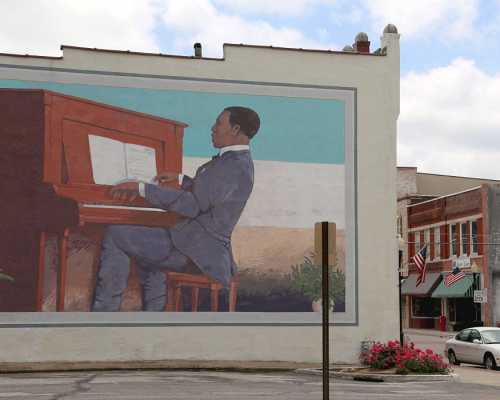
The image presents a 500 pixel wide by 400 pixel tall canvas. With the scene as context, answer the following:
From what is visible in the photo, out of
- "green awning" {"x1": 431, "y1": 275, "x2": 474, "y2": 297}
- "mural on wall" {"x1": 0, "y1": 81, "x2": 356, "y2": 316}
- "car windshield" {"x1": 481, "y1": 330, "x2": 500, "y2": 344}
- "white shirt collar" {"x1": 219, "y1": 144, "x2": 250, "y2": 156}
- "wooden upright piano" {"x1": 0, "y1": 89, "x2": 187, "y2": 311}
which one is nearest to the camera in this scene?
"wooden upright piano" {"x1": 0, "y1": 89, "x2": 187, "y2": 311}

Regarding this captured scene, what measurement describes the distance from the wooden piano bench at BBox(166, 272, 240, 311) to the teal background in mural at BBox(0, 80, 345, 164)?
3757 millimetres

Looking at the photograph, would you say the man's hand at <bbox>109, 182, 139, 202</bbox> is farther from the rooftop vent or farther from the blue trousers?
the rooftop vent

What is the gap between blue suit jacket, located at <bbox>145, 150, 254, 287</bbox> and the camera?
26.2 metres

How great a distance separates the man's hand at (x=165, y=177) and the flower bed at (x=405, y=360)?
25.7 ft

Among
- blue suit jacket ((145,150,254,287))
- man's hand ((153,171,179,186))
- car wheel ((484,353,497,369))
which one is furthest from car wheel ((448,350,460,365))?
man's hand ((153,171,179,186))

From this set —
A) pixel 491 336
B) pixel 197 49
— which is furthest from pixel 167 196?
pixel 491 336

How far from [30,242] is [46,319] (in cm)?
228

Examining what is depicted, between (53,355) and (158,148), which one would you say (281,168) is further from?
(53,355)

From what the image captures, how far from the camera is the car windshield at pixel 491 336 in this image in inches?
1159

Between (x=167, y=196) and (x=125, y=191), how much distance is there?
50.4 inches

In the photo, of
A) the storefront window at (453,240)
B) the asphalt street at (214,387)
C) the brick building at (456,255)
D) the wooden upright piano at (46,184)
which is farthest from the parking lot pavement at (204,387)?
the storefront window at (453,240)

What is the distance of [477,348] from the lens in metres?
29.5

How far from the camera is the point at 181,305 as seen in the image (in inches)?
1024

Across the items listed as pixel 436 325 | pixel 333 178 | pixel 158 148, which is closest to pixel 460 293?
pixel 436 325
